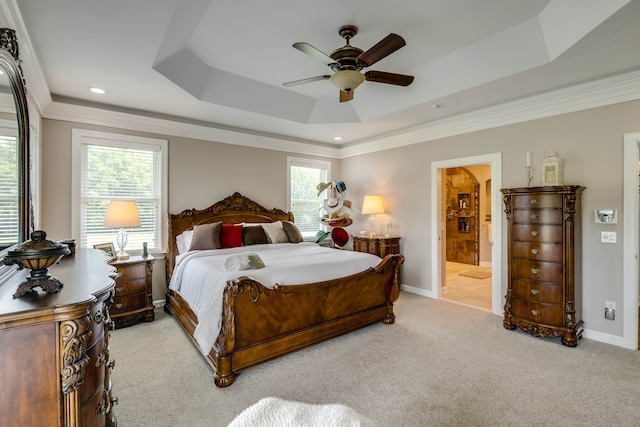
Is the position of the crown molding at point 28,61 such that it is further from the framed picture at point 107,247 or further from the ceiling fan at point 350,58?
the ceiling fan at point 350,58

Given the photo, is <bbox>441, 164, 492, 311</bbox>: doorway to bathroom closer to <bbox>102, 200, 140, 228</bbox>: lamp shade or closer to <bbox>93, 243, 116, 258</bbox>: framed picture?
<bbox>102, 200, 140, 228</bbox>: lamp shade

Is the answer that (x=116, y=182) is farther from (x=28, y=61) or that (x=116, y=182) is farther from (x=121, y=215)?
(x=28, y=61)

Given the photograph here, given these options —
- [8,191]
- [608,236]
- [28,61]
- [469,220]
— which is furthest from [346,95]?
[469,220]

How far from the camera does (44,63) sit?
2.77m

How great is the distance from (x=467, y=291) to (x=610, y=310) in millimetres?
2068

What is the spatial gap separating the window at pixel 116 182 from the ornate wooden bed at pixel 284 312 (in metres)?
0.57

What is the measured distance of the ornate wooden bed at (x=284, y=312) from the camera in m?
2.41

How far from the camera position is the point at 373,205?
5.23m

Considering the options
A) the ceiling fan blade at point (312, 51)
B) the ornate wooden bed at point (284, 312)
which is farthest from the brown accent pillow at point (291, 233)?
the ceiling fan blade at point (312, 51)

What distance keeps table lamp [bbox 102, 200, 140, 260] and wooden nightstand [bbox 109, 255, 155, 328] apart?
20 centimetres

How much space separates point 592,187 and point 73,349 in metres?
4.34

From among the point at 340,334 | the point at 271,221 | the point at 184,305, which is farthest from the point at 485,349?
the point at 271,221

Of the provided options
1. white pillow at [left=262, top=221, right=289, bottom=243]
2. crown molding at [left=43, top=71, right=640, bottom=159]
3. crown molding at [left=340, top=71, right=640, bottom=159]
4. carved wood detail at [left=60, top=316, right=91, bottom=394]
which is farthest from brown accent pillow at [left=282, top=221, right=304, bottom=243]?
carved wood detail at [left=60, top=316, right=91, bottom=394]

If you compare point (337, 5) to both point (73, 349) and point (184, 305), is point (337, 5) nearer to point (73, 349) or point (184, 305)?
point (73, 349)
